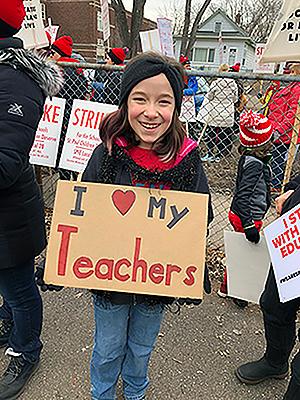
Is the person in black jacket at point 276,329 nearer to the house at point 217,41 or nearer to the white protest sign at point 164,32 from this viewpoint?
the white protest sign at point 164,32

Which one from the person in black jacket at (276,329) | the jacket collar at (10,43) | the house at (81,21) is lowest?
the house at (81,21)

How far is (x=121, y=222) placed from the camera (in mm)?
1552

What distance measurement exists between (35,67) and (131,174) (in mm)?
640

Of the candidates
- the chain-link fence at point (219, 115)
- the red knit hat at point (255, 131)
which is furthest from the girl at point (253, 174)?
the chain-link fence at point (219, 115)

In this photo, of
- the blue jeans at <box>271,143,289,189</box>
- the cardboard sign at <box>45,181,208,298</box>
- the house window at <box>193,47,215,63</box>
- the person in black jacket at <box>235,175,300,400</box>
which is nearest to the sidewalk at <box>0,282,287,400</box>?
the person in black jacket at <box>235,175,300,400</box>

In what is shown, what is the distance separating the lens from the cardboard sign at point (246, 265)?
2.54 metres

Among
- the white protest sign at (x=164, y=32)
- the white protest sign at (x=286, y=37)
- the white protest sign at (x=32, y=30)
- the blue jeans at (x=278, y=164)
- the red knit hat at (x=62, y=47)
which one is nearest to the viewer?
the white protest sign at (x=286, y=37)

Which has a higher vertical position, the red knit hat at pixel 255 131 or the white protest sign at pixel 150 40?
the white protest sign at pixel 150 40

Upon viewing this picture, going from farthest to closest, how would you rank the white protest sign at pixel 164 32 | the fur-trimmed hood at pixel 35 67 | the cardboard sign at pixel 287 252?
the white protest sign at pixel 164 32, the cardboard sign at pixel 287 252, the fur-trimmed hood at pixel 35 67

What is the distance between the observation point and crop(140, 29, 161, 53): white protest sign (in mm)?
3482

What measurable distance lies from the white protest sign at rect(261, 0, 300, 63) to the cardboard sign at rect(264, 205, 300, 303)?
1.16 m

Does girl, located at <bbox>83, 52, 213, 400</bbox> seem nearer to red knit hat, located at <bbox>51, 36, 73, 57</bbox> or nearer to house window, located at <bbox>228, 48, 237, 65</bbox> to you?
red knit hat, located at <bbox>51, 36, 73, 57</bbox>

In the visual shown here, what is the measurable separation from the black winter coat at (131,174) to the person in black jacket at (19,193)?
32 centimetres

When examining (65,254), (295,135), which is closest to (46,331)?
(65,254)
